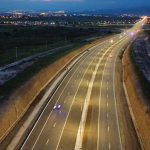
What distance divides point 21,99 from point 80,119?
36.2 ft

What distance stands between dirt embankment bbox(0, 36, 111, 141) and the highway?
3305 mm

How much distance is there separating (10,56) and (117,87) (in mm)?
42147

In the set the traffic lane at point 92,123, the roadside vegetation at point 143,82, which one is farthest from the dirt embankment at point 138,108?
the traffic lane at point 92,123

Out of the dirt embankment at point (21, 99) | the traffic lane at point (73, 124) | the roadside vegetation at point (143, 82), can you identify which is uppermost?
the roadside vegetation at point (143, 82)

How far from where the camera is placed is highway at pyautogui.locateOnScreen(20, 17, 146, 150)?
33719 mm

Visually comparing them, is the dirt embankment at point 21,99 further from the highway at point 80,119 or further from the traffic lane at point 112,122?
the traffic lane at point 112,122

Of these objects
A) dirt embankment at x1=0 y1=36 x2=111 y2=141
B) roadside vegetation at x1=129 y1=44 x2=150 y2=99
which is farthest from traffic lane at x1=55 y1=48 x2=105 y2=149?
roadside vegetation at x1=129 y1=44 x2=150 y2=99

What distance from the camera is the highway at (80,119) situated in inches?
1328

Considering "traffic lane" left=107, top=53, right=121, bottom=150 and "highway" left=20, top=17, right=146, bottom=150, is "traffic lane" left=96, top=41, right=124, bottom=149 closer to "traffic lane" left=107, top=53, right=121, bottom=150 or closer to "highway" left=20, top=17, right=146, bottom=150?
"highway" left=20, top=17, right=146, bottom=150

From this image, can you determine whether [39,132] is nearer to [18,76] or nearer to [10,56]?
[18,76]

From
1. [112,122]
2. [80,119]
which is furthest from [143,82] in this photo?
[80,119]

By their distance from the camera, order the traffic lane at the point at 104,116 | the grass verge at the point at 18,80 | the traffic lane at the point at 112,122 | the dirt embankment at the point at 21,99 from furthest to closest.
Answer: the grass verge at the point at 18,80
the dirt embankment at the point at 21,99
the traffic lane at the point at 104,116
the traffic lane at the point at 112,122

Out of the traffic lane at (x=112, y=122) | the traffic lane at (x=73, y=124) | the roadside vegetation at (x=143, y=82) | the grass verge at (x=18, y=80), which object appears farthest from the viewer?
the roadside vegetation at (x=143, y=82)

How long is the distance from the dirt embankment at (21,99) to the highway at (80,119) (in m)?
3.30
